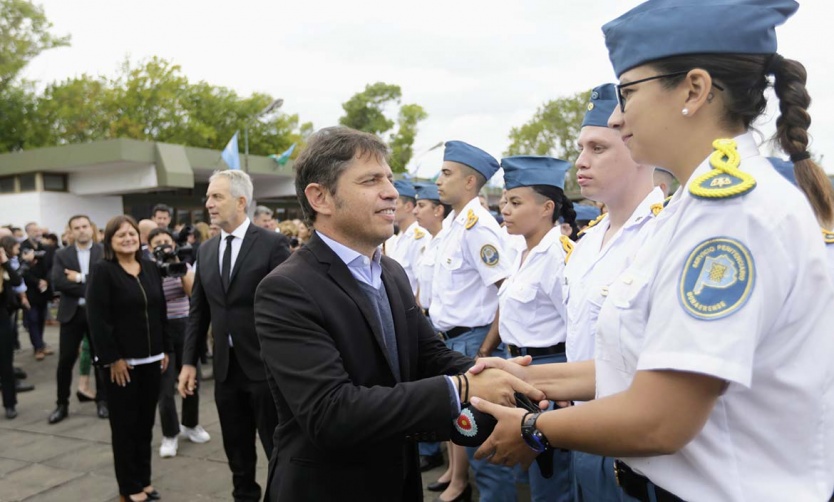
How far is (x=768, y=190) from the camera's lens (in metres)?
1.20

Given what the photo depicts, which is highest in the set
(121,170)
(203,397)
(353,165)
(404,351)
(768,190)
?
(121,170)

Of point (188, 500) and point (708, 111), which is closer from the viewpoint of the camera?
point (708, 111)

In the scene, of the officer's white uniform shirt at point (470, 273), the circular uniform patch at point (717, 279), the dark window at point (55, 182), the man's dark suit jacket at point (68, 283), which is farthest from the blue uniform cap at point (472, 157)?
the dark window at point (55, 182)

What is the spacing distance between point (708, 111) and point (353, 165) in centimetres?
110

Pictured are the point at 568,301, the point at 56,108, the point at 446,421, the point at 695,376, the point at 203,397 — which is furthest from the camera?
the point at 56,108

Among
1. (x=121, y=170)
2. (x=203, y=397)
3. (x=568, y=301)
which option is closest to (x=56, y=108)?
(x=121, y=170)

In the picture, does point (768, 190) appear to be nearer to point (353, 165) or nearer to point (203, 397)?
point (353, 165)

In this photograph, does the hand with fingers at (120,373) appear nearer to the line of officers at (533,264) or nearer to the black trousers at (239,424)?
the black trousers at (239,424)

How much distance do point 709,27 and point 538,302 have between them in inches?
90.3

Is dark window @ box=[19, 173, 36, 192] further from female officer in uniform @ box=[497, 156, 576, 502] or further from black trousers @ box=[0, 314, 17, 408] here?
female officer in uniform @ box=[497, 156, 576, 502]

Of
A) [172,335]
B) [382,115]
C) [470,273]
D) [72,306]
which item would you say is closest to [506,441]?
[470,273]

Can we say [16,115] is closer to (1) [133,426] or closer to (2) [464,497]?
(1) [133,426]

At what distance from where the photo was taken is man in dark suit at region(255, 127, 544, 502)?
1632 millimetres

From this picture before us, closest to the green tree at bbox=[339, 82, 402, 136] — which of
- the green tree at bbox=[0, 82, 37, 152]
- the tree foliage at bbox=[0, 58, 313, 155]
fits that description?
the tree foliage at bbox=[0, 58, 313, 155]
